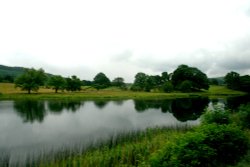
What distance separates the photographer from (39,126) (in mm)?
35125

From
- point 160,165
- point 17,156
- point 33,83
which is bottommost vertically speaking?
point 17,156

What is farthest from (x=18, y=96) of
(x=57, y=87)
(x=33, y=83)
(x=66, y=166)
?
(x=66, y=166)

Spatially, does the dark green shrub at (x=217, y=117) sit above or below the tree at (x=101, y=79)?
below

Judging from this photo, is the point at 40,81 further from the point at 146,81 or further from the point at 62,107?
the point at 146,81

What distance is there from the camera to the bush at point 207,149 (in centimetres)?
1057

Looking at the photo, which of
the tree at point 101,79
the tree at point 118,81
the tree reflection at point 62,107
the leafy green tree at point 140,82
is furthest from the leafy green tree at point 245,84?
the tree reflection at point 62,107

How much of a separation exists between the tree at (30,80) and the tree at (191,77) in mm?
59211

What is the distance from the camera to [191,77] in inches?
4963

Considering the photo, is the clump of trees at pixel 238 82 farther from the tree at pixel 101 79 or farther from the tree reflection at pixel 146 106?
the tree at pixel 101 79

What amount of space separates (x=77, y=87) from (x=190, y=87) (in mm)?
49622

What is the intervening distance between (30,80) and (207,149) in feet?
312

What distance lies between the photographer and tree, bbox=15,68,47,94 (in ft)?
313

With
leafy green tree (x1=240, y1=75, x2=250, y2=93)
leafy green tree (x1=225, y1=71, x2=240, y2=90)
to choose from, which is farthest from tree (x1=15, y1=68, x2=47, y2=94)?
leafy green tree (x1=240, y1=75, x2=250, y2=93)

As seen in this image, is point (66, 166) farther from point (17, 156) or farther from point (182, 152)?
point (17, 156)
